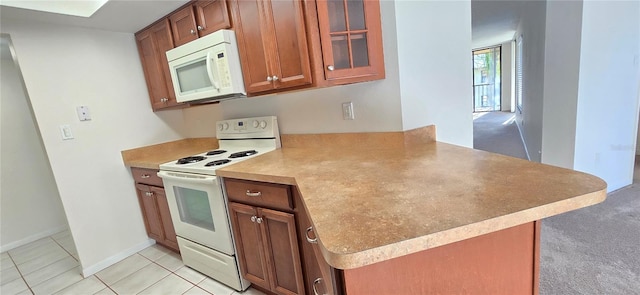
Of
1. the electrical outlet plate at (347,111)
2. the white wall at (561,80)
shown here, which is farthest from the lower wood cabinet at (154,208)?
the white wall at (561,80)

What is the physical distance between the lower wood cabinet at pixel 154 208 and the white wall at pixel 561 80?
3599 millimetres

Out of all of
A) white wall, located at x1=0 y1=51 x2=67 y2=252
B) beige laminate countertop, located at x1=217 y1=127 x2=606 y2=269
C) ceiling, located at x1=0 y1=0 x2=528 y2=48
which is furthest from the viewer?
white wall, located at x1=0 y1=51 x2=67 y2=252

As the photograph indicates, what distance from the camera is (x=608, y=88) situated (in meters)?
2.62

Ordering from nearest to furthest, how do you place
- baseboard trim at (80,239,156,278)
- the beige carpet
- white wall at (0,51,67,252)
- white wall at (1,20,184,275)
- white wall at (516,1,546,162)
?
the beige carpet
white wall at (1,20,184,275)
baseboard trim at (80,239,156,278)
white wall at (0,51,67,252)
white wall at (516,1,546,162)

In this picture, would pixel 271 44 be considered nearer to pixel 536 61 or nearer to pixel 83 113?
pixel 83 113

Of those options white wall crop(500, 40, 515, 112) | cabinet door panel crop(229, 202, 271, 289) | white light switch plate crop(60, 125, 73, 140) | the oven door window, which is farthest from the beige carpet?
white wall crop(500, 40, 515, 112)

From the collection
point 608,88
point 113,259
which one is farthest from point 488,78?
point 113,259

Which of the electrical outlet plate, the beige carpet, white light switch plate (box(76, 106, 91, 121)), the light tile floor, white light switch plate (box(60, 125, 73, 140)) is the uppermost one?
white light switch plate (box(76, 106, 91, 121))

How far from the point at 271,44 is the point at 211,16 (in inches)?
21.9

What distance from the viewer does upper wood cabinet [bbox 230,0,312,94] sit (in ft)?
4.73

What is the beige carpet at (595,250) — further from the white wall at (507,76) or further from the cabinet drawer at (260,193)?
the white wall at (507,76)

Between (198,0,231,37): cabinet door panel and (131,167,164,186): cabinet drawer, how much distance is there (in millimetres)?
1149

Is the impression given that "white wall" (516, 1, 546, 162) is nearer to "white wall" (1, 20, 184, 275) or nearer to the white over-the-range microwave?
the white over-the-range microwave

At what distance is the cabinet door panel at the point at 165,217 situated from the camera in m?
2.23
